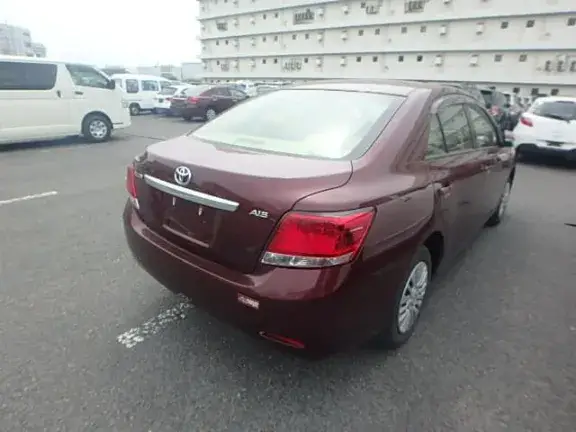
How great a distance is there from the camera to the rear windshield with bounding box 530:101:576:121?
7.73 m

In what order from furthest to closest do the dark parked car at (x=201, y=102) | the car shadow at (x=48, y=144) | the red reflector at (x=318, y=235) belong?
the dark parked car at (x=201, y=102) → the car shadow at (x=48, y=144) → the red reflector at (x=318, y=235)

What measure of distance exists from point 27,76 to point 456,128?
8694 millimetres

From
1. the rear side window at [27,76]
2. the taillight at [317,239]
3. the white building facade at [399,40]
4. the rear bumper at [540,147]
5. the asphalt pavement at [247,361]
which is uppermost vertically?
the white building facade at [399,40]

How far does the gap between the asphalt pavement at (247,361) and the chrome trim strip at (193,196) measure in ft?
3.08

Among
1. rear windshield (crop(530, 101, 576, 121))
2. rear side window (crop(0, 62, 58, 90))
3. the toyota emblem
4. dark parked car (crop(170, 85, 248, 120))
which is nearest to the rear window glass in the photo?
dark parked car (crop(170, 85, 248, 120))

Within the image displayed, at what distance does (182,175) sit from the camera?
185cm

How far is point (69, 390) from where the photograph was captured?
1902 millimetres

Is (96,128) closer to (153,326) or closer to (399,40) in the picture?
(153,326)

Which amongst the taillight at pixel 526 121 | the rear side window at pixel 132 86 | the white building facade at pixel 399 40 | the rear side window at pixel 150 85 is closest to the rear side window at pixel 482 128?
the taillight at pixel 526 121

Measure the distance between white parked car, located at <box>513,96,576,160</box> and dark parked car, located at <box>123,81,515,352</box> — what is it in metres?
6.47

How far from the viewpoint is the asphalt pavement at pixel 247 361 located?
5.90ft

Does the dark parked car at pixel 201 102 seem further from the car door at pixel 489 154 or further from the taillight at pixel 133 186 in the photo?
the taillight at pixel 133 186

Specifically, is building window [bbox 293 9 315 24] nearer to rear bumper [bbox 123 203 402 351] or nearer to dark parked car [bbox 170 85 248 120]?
dark parked car [bbox 170 85 248 120]

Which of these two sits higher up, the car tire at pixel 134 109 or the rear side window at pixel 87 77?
the rear side window at pixel 87 77
